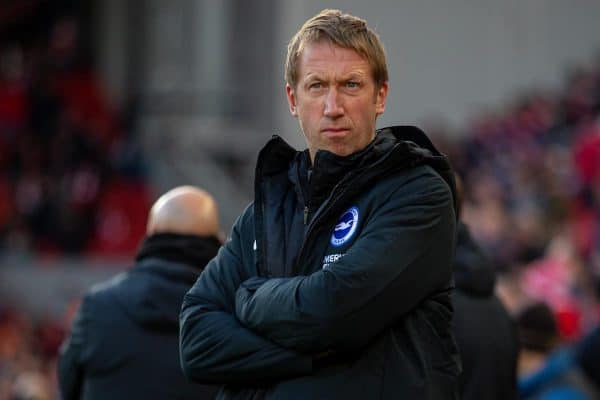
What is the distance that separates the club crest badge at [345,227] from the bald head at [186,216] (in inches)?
63.7

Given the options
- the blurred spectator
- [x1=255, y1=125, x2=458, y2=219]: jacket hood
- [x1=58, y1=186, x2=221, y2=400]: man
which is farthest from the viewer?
the blurred spectator

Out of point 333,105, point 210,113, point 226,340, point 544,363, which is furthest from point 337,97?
point 210,113

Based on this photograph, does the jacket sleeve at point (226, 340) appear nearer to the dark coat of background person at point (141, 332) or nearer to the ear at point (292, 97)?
the ear at point (292, 97)

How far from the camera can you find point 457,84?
20172 mm

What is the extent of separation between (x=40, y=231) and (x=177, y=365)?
12.0m

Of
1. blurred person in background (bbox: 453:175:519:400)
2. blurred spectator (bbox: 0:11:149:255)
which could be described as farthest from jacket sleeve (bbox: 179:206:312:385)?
blurred spectator (bbox: 0:11:149:255)

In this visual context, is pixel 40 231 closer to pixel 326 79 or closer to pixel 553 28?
pixel 553 28

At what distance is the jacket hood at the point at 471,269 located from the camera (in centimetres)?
506

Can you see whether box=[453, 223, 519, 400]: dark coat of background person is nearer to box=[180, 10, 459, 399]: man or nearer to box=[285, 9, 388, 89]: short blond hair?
box=[180, 10, 459, 399]: man

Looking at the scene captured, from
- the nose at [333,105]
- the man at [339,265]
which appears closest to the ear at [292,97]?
the man at [339,265]

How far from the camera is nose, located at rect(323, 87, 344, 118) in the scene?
3428 mm

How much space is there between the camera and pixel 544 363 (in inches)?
229

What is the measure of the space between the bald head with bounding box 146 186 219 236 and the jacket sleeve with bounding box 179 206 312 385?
1.30 m

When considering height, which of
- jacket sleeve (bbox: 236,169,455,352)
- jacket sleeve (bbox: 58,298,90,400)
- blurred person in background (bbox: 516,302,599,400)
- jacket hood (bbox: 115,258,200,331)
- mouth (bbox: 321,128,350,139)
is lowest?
blurred person in background (bbox: 516,302,599,400)
